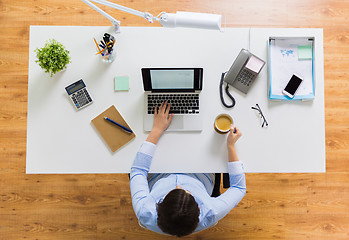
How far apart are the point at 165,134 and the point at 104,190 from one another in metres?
0.91

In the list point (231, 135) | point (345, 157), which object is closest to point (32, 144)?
point (231, 135)

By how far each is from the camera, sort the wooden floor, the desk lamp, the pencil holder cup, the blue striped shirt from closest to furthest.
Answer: the desk lamp < the blue striped shirt < the pencil holder cup < the wooden floor

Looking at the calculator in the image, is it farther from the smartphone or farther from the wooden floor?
the smartphone

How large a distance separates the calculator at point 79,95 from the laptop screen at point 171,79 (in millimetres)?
288

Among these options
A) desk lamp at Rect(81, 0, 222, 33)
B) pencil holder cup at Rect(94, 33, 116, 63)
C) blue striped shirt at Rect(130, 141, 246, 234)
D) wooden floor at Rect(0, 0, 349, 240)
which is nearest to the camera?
desk lamp at Rect(81, 0, 222, 33)

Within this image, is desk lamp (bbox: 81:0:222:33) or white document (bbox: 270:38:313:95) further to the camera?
white document (bbox: 270:38:313:95)

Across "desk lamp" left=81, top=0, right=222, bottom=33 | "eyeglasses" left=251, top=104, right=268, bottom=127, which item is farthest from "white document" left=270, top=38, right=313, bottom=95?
"desk lamp" left=81, top=0, right=222, bottom=33

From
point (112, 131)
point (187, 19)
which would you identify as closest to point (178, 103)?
point (112, 131)

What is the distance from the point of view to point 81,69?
1.41m

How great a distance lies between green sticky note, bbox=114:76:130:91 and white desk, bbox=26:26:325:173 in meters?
0.02

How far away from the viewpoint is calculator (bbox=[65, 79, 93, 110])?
1.38 meters

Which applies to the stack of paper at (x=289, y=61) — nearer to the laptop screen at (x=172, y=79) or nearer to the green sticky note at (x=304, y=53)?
the green sticky note at (x=304, y=53)

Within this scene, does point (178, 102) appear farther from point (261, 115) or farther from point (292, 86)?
point (292, 86)

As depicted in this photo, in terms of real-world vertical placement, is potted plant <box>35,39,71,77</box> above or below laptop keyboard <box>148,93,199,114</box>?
above
